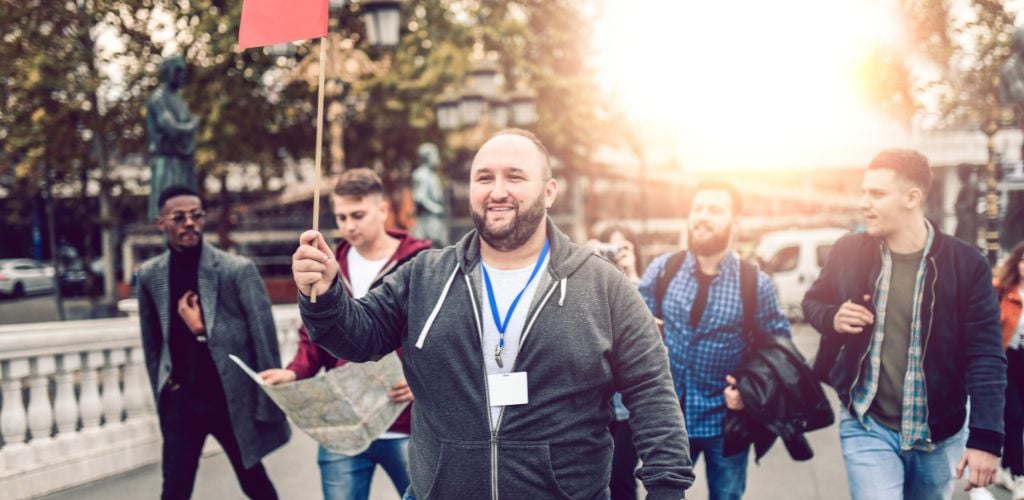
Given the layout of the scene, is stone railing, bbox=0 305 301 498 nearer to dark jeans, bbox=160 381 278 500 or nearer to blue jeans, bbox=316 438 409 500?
dark jeans, bbox=160 381 278 500

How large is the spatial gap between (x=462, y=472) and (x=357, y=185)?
1.99 m

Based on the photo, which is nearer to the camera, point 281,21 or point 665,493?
point 665,493

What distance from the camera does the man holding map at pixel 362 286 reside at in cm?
341

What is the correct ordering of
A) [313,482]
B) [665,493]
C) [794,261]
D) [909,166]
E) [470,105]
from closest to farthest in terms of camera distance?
[665,493], [909,166], [313,482], [470,105], [794,261]

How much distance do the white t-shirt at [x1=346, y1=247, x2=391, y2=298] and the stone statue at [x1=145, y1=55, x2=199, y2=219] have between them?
4.00 m

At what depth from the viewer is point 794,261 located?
1497 centimetres

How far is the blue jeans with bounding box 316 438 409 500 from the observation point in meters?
3.41

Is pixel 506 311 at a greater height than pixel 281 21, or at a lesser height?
lesser

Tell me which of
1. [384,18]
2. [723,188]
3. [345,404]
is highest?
[384,18]

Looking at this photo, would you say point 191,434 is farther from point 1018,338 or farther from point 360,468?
point 1018,338

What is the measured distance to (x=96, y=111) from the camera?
17.5m

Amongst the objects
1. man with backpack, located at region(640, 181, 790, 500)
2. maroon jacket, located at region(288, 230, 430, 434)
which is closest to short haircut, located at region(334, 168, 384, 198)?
maroon jacket, located at region(288, 230, 430, 434)

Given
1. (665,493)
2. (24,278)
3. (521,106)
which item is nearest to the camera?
(665,493)

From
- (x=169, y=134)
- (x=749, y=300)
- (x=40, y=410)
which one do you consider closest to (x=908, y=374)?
(x=749, y=300)
